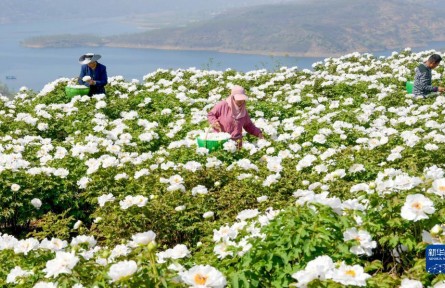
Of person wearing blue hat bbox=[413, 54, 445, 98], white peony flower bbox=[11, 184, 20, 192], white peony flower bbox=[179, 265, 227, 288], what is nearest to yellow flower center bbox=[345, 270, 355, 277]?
white peony flower bbox=[179, 265, 227, 288]

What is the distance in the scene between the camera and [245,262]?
10.2ft

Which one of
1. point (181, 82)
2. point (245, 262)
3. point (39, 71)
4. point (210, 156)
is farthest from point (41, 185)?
point (39, 71)

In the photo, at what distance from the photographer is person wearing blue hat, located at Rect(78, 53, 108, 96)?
36.0ft

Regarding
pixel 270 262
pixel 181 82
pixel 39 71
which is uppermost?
pixel 270 262

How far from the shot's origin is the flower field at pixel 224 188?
10.2ft

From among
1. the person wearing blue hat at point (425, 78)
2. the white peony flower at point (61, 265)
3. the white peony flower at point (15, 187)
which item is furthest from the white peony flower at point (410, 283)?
the person wearing blue hat at point (425, 78)

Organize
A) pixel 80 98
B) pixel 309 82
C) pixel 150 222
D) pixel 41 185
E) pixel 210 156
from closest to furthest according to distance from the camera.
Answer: pixel 150 222 → pixel 41 185 → pixel 210 156 → pixel 80 98 → pixel 309 82

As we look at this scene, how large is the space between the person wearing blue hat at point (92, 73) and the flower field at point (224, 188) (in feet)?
1.84

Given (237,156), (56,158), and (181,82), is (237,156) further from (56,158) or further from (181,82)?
(181,82)

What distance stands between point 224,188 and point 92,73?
6.24m

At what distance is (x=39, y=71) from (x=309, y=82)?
169 meters

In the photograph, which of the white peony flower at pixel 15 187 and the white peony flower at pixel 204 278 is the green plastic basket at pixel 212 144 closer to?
the white peony flower at pixel 15 187

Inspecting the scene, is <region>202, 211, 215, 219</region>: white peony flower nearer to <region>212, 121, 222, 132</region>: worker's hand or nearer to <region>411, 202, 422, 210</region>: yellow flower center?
<region>411, 202, 422, 210</region>: yellow flower center

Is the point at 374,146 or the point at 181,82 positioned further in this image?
the point at 181,82
